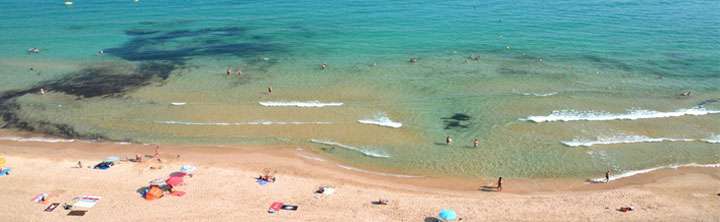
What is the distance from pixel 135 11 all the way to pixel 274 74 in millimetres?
40387

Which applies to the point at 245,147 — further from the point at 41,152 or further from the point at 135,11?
the point at 135,11

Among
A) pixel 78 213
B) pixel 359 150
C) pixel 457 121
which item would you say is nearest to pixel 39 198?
pixel 78 213

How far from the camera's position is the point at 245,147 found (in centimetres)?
3847

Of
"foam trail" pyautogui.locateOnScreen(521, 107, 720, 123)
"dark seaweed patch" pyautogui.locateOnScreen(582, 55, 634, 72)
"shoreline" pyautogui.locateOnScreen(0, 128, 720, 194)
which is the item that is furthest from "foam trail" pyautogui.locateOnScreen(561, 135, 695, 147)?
"dark seaweed patch" pyautogui.locateOnScreen(582, 55, 634, 72)

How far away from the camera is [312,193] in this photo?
31.6 m

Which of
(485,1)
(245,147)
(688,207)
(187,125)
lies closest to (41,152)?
(187,125)

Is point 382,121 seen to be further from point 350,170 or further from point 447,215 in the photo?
point 447,215

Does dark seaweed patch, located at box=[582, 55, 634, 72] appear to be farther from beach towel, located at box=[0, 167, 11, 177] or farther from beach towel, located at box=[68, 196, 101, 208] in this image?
beach towel, located at box=[0, 167, 11, 177]

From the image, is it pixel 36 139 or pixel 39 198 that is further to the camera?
pixel 36 139

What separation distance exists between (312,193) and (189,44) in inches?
1557

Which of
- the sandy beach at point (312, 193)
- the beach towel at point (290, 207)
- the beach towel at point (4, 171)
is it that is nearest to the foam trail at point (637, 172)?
the sandy beach at point (312, 193)

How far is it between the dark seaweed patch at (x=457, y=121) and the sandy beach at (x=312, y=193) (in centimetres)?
785

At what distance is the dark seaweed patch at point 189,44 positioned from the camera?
198 ft

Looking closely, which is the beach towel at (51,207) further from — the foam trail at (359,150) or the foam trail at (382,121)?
the foam trail at (382,121)
